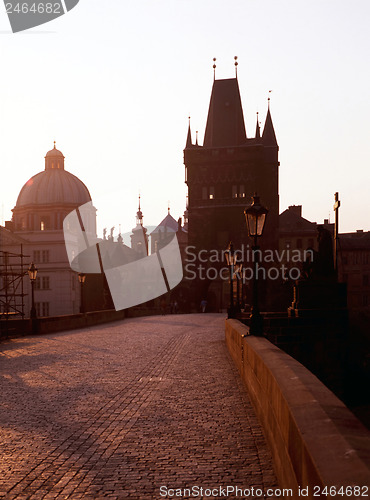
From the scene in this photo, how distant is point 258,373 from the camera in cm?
811

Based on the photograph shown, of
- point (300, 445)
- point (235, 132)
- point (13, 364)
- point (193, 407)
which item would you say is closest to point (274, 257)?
point (235, 132)

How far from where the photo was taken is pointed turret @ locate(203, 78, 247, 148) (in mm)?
77562

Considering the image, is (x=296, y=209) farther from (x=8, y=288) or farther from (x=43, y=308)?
(x=8, y=288)

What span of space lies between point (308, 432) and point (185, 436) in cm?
352

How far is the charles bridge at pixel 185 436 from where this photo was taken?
12.2 ft

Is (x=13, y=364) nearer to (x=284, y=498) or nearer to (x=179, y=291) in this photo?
(x=284, y=498)

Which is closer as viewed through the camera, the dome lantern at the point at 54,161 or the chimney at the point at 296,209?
the chimney at the point at 296,209

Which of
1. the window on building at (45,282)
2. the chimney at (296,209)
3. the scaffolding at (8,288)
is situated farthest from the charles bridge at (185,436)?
the chimney at (296,209)

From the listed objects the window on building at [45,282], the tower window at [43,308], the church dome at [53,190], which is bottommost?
the tower window at [43,308]

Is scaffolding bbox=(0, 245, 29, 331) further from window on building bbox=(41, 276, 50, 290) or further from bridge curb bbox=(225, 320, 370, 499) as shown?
bridge curb bbox=(225, 320, 370, 499)

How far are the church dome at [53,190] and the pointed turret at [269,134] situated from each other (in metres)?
29.0

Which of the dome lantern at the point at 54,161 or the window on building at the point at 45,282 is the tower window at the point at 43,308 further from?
the dome lantern at the point at 54,161

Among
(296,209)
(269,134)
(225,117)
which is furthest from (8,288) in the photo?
(296,209)

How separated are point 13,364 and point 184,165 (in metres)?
66.0
